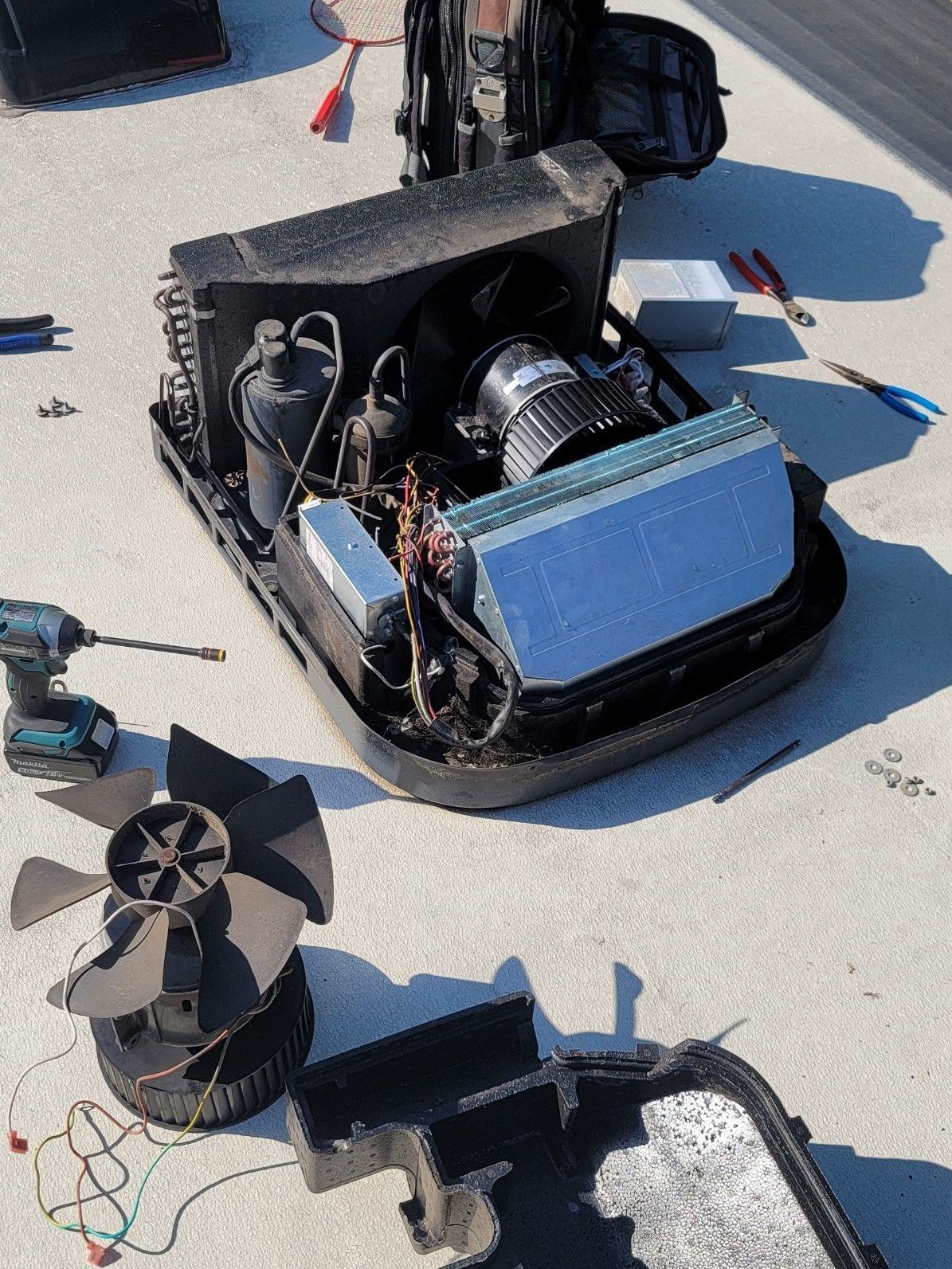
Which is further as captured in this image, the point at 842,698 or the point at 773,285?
the point at 773,285

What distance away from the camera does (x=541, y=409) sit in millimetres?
4168

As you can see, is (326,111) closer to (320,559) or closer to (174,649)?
(320,559)

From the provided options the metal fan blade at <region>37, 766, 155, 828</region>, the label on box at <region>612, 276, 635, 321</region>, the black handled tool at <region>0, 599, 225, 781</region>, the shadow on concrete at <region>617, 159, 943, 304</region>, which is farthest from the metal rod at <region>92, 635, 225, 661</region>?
the shadow on concrete at <region>617, 159, 943, 304</region>

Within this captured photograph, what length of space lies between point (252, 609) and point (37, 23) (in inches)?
141

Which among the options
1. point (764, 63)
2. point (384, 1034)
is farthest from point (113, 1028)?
point (764, 63)

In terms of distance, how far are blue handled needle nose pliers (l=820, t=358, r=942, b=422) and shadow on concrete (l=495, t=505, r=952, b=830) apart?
0.75 meters

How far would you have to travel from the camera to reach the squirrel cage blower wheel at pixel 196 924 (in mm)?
2834

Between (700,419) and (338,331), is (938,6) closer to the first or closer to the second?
(700,419)

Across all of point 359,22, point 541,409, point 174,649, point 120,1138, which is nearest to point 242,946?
point 120,1138

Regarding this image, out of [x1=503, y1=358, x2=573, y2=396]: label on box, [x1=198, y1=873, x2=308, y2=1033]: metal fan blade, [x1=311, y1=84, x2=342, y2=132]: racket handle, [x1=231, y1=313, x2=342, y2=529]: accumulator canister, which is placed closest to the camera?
[x1=198, y1=873, x2=308, y2=1033]: metal fan blade

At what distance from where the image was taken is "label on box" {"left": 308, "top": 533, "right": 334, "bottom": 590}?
12.3ft

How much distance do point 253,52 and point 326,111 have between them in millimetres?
776

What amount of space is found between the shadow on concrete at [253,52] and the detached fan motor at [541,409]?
327 cm

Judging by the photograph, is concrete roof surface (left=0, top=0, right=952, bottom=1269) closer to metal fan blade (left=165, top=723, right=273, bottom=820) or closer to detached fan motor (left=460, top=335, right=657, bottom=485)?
metal fan blade (left=165, top=723, right=273, bottom=820)
